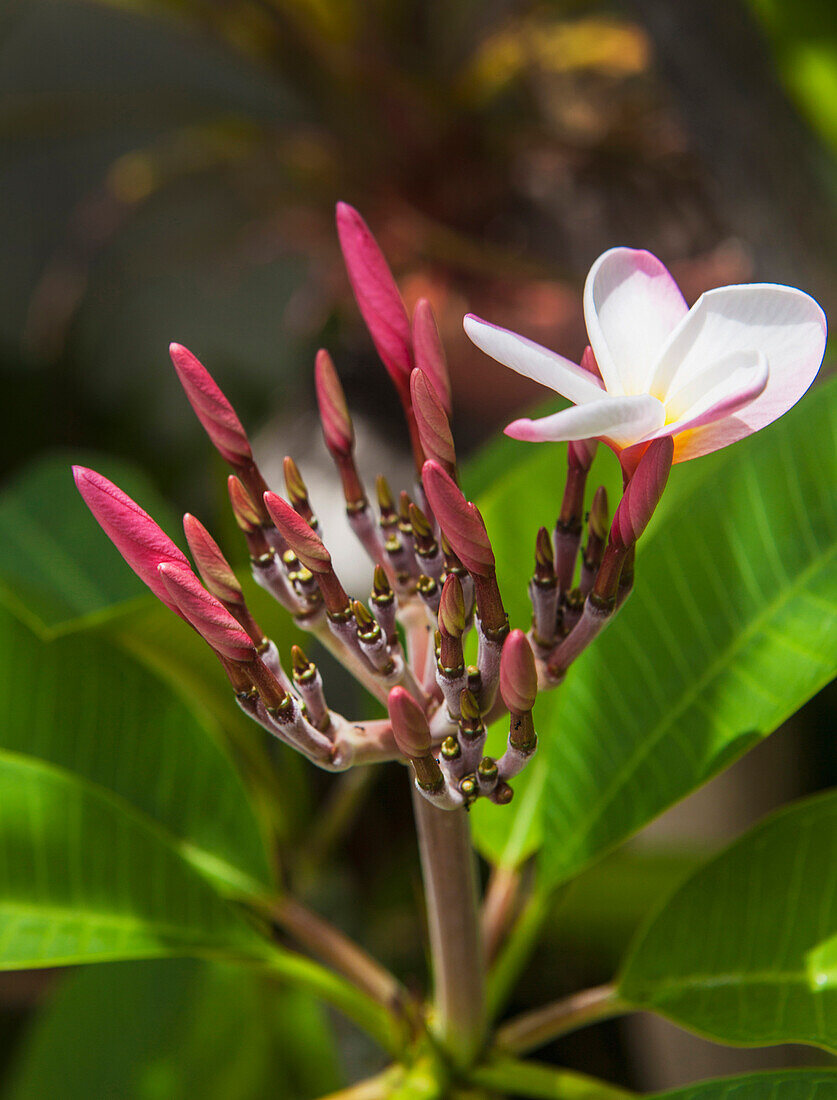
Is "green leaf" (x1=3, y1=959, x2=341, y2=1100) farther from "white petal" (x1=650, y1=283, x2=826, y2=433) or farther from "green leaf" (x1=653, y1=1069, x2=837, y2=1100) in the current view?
"white petal" (x1=650, y1=283, x2=826, y2=433)

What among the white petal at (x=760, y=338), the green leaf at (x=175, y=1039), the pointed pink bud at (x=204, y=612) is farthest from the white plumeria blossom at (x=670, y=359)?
the green leaf at (x=175, y=1039)

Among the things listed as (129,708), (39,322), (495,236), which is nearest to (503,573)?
(129,708)

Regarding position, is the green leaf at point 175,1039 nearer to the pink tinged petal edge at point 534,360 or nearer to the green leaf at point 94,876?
the green leaf at point 94,876

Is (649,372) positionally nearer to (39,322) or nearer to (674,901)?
(674,901)

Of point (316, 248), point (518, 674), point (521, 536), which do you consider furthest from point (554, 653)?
point (316, 248)

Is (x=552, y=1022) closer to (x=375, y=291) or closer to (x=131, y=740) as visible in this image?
(x=131, y=740)

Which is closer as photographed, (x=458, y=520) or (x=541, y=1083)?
(x=458, y=520)
